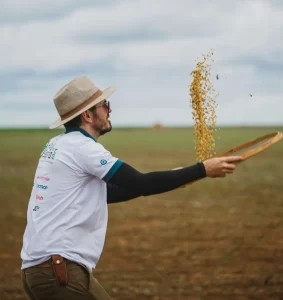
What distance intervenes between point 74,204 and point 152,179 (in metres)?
0.43

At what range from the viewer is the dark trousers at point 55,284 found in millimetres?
3668

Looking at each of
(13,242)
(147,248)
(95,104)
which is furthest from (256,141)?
(13,242)

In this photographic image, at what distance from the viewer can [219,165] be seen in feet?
12.3

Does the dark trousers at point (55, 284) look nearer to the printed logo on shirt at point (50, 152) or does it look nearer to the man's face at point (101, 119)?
the printed logo on shirt at point (50, 152)

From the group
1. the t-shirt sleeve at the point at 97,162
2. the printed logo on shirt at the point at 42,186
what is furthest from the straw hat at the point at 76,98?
the printed logo on shirt at the point at 42,186

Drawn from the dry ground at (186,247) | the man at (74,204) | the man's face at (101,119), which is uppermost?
the man's face at (101,119)

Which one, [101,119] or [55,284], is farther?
[101,119]

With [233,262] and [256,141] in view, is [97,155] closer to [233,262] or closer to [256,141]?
[256,141]

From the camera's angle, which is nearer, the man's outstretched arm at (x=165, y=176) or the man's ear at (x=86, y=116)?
the man's outstretched arm at (x=165, y=176)

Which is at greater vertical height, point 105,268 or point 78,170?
point 78,170

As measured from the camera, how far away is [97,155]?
367cm

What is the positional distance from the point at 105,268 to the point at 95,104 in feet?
18.3

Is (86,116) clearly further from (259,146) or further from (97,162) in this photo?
(259,146)

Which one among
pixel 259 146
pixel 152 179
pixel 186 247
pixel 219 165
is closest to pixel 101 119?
pixel 152 179
